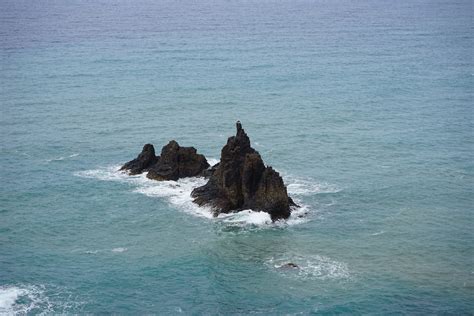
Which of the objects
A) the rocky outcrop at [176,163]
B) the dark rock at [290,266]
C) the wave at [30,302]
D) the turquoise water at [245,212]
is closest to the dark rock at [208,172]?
the rocky outcrop at [176,163]

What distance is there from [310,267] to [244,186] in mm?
18320

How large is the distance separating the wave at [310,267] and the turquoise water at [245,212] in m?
0.24

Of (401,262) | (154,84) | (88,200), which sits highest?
(154,84)

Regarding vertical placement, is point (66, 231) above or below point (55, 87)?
below

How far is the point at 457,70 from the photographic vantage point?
611 feet

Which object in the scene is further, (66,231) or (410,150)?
(410,150)

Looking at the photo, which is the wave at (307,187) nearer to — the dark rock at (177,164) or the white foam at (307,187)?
the white foam at (307,187)

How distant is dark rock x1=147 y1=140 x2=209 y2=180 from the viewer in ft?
365

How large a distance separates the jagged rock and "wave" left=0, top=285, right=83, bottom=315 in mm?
26479

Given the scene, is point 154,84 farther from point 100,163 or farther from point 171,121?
point 100,163

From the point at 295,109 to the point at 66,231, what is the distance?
67307 millimetres

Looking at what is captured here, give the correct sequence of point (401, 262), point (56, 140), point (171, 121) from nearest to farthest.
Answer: point (401, 262) < point (56, 140) < point (171, 121)

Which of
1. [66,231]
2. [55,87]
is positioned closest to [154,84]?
[55,87]

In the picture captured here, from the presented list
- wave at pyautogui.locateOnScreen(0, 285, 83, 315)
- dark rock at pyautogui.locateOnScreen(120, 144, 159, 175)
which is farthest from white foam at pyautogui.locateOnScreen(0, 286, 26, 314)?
dark rock at pyautogui.locateOnScreen(120, 144, 159, 175)
